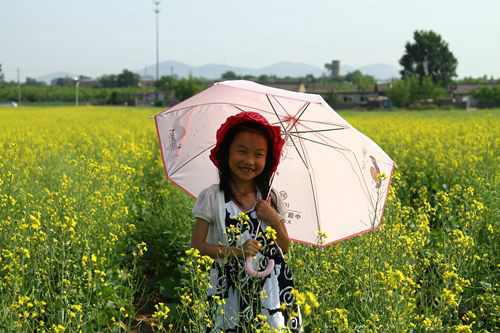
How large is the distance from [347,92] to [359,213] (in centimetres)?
8280

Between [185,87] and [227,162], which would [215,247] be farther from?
[185,87]

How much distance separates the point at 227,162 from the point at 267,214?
328 mm

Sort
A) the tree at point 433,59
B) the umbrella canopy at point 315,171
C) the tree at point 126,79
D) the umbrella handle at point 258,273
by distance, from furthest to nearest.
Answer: the tree at point 126,79, the tree at point 433,59, the umbrella canopy at point 315,171, the umbrella handle at point 258,273

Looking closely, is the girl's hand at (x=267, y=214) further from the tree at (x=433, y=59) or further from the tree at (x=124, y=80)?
the tree at (x=124, y=80)

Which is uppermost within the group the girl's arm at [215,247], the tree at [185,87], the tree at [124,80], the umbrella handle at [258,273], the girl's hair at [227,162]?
the tree at [124,80]

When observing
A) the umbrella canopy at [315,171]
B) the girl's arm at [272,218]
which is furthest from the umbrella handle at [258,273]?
the umbrella canopy at [315,171]

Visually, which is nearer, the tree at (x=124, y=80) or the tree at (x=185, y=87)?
the tree at (x=185, y=87)

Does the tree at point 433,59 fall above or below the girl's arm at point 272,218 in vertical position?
above

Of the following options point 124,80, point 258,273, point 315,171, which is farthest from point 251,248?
point 124,80

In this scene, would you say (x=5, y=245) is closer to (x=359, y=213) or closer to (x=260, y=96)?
(x=260, y=96)

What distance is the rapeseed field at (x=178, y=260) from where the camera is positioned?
2.50 m

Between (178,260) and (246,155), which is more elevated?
(246,155)

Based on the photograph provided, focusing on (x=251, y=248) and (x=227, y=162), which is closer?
(x=251, y=248)

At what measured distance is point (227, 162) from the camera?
2719 millimetres
